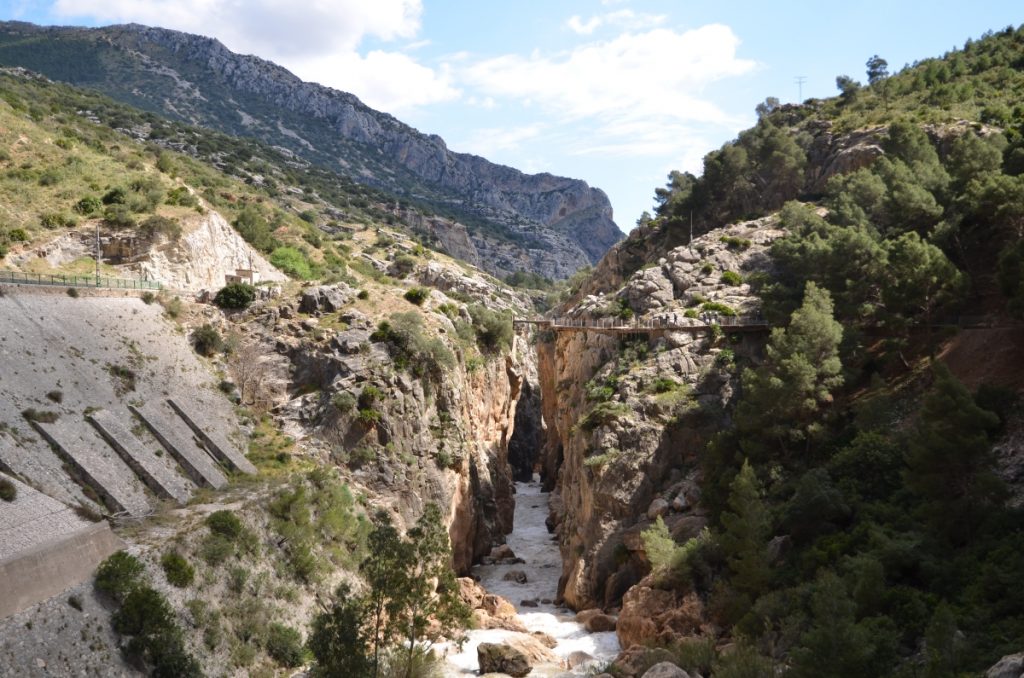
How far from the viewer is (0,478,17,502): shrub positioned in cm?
2539

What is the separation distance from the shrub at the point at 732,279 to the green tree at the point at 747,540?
26496 mm

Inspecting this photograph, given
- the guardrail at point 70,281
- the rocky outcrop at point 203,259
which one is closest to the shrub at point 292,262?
the rocky outcrop at point 203,259

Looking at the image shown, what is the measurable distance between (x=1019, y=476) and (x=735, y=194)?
52.9 m

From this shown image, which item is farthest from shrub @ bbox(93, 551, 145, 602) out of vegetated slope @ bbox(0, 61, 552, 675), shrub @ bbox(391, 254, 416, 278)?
shrub @ bbox(391, 254, 416, 278)

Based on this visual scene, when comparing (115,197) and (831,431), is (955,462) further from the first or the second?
(115,197)

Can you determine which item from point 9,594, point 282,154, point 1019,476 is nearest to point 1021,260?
point 1019,476

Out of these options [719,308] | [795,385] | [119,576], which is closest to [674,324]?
[719,308]

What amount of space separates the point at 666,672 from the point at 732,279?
3749 cm

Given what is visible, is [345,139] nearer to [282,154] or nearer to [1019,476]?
[282,154]

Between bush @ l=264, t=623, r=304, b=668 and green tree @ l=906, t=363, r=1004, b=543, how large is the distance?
24.4 meters

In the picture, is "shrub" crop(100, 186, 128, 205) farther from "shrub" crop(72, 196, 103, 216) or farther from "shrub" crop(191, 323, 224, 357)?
"shrub" crop(191, 323, 224, 357)

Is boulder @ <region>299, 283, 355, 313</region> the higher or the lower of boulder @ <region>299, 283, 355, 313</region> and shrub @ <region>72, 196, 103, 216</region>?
the lower

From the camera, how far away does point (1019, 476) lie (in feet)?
86.7

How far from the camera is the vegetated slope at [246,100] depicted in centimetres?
15212
